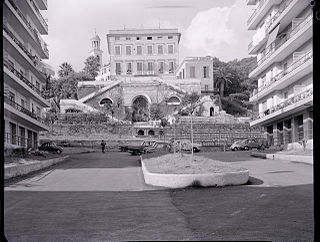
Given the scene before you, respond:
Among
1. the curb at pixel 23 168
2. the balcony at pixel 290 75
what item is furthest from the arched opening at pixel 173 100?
the curb at pixel 23 168

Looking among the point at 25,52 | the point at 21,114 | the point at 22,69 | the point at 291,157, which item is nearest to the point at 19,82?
the point at 21,114

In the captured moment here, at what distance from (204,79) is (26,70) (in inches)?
2098

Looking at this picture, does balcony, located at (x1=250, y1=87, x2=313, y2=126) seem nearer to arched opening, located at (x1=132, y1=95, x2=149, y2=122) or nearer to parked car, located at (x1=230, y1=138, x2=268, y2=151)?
parked car, located at (x1=230, y1=138, x2=268, y2=151)

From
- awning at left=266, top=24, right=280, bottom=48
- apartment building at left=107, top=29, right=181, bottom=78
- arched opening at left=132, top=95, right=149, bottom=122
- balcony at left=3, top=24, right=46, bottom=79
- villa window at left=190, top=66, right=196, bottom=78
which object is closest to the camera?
apartment building at left=107, top=29, right=181, bottom=78

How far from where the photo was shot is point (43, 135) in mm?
62688

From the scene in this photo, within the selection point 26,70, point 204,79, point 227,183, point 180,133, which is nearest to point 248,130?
point 180,133

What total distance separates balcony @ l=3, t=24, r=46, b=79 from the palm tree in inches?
1622

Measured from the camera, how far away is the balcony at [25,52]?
30625 millimetres

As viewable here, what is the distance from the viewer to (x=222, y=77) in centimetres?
8362

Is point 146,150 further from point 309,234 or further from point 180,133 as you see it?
point 309,234

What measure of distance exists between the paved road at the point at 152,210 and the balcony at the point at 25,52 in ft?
37.0

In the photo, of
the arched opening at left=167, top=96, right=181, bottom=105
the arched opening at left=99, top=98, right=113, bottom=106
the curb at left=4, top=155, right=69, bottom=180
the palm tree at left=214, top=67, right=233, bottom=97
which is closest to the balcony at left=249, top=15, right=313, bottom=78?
the curb at left=4, top=155, right=69, bottom=180

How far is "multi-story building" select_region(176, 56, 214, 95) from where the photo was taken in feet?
286

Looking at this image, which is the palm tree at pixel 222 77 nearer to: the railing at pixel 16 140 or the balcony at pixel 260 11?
the balcony at pixel 260 11
